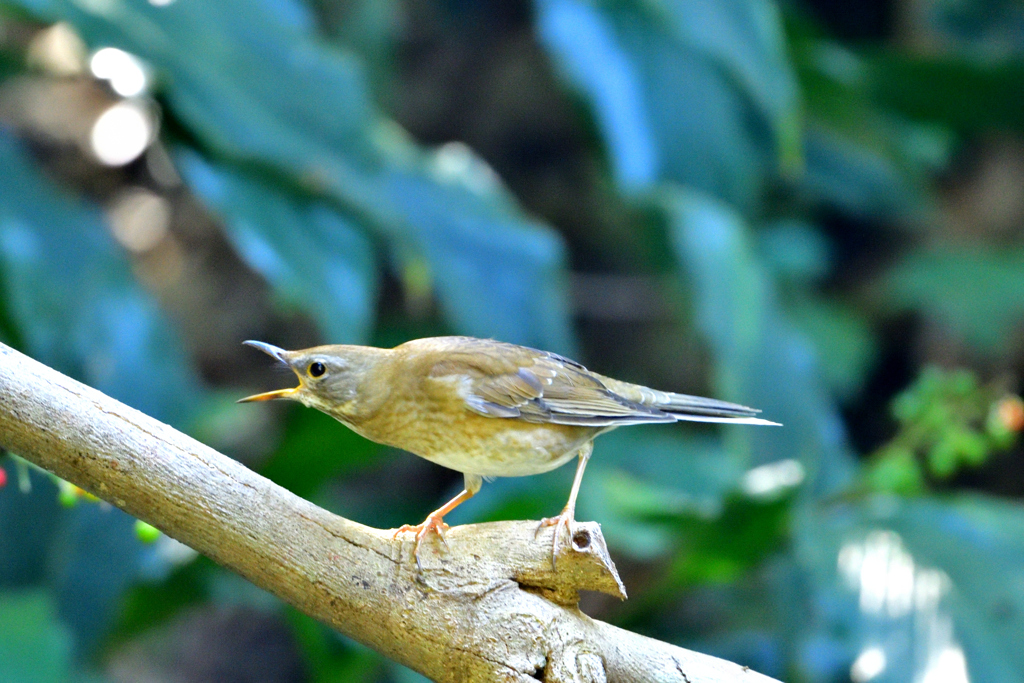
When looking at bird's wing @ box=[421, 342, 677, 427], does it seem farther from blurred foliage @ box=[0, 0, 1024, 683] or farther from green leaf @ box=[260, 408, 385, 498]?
green leaf @ box=[260, 408, 385, 498]

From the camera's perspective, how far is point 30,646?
288 cm

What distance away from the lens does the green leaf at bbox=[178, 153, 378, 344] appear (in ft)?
11.7

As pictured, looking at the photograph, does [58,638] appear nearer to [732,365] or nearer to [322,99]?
[322,99]

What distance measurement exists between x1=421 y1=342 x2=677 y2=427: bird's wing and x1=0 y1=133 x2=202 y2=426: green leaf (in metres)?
1.94

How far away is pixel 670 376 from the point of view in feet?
23.0

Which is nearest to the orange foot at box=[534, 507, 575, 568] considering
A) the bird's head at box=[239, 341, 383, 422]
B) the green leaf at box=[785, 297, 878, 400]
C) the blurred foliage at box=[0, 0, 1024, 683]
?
the bird's head at box=[239, 341, 383, 422]

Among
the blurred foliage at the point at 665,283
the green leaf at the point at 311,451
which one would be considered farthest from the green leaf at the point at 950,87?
the green leaf at the point at 311,451

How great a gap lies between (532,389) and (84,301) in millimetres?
2385

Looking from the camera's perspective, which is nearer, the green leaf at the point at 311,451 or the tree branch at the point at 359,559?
the tree branch at the point at 359,559

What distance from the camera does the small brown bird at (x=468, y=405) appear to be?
2064mm

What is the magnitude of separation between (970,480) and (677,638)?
346 centimetres

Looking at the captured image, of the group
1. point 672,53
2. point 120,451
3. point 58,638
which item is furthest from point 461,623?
point 672,53

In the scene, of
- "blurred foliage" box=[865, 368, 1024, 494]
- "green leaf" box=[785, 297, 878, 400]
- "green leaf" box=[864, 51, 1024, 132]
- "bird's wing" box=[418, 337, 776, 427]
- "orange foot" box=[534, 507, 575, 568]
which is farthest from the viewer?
"green leaf" box=[785, 297, 878, 400]

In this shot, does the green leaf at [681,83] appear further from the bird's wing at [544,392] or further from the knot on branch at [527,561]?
the knot on branch at [527,561]
